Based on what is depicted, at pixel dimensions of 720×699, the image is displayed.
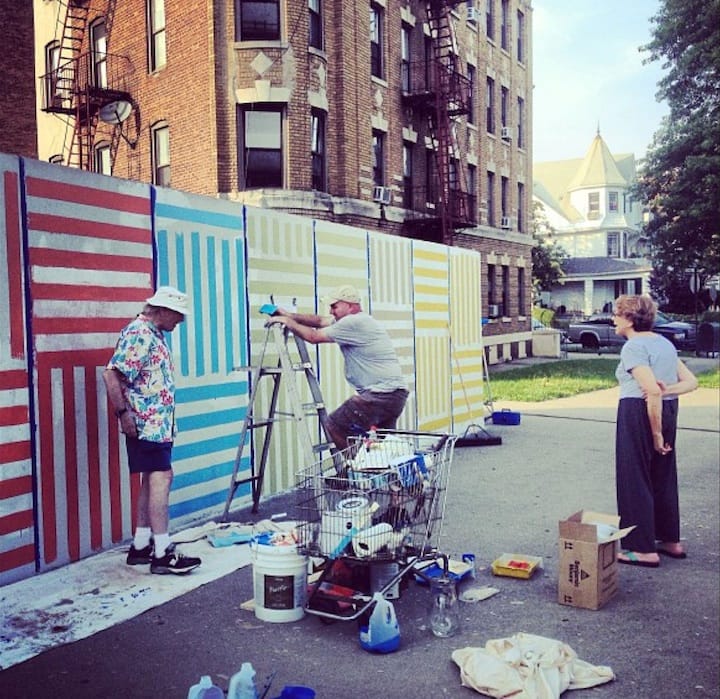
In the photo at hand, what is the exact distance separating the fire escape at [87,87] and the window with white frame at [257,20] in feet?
7.98

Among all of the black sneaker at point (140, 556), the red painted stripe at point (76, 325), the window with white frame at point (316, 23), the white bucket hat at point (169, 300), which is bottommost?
the black sneaker at point (140, 556)

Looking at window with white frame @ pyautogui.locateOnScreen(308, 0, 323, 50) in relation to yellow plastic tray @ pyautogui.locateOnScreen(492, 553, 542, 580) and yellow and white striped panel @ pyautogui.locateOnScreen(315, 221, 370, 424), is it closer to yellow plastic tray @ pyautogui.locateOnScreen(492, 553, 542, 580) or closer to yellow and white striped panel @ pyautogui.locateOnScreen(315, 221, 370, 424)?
yellow and white striped panel @ pyautogui.locateOnScreen(315, 221, 370, 424)

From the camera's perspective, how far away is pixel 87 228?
6.16m

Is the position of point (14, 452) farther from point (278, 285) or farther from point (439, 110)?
point (439, 110)

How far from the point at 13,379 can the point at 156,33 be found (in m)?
4.33

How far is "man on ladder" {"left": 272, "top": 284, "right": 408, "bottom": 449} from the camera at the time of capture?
6867 mm

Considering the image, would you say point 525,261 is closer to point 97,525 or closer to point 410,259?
point 410,259

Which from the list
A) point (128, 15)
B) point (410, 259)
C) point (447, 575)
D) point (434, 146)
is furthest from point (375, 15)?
point (447, 575)

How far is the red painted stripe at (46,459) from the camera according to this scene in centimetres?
575

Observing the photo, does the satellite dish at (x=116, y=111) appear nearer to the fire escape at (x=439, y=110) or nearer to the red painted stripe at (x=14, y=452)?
the red painted stripe at (x=14, y=452)

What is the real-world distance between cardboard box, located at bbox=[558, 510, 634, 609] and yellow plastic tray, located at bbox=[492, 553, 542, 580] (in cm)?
49

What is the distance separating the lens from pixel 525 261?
107 feet

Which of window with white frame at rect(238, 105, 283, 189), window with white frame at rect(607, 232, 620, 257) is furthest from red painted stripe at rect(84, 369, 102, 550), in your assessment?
window with white frame at rect(607, 232, 620, 257)

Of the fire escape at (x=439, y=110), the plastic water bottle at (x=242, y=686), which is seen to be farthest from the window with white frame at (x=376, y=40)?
the plastic water bottle at (x=242, y=686)
